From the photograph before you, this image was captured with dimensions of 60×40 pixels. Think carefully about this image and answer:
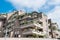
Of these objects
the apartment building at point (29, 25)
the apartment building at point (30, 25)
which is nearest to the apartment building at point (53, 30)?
the apartment building at point (30, 25)

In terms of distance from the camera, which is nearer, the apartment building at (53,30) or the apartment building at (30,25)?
the apartment building at (30,25)

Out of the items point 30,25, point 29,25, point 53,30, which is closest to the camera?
point 30,25

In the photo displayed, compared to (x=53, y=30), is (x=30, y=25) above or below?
above

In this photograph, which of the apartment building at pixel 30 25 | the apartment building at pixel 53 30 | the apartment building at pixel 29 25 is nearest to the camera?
the apartment building at pixel 29 25

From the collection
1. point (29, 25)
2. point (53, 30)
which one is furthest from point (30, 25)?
point (53, 30)

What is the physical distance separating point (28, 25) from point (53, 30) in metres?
12.2

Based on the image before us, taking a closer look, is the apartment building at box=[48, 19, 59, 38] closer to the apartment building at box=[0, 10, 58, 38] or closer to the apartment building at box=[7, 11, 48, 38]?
the apartment building at box=[0, 10, 58, 38]

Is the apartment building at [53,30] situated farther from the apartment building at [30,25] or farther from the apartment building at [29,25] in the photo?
the apartment building at [29,25]

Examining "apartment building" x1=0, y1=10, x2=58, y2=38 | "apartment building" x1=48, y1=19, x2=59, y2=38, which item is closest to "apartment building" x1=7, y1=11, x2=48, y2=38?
"apartment building" x1=0, y1=10, x2=58, y2=38

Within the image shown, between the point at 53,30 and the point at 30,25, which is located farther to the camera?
the point at 53,30

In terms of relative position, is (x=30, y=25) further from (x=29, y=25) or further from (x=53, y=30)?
(x=53, y=30)

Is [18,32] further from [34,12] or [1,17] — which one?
[1,17]

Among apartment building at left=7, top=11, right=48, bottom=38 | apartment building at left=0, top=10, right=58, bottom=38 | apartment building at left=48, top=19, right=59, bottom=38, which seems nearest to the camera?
apartment building at left=7, top=11, right=48, bottom=38

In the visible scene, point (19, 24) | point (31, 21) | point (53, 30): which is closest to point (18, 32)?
point (19, 24)
